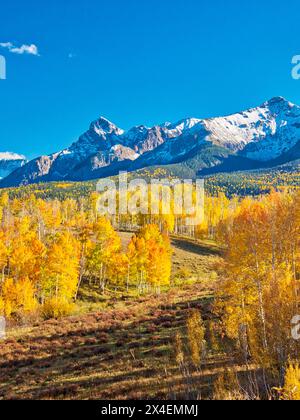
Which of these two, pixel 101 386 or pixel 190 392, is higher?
pixel 190 392

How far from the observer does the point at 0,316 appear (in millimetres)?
45875

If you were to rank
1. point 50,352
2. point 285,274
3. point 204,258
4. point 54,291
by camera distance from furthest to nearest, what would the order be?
point 204,258 < point 54,291 < point 50,352 < point 285,274

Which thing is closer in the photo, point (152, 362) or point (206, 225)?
point (152, 362)

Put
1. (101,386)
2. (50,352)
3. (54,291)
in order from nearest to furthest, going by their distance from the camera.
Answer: (101,386) → (50,352) → (54,291)

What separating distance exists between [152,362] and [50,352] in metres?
11.7

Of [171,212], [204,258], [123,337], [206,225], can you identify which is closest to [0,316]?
[123,337]

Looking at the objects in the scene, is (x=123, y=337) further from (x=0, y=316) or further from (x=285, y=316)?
(x=0, y=316)

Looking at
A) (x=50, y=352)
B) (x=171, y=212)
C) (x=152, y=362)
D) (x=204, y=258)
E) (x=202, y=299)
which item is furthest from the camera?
(x=171, y=212)

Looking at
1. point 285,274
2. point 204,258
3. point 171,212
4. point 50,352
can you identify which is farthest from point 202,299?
point 171,212

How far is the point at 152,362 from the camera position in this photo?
2297cm
